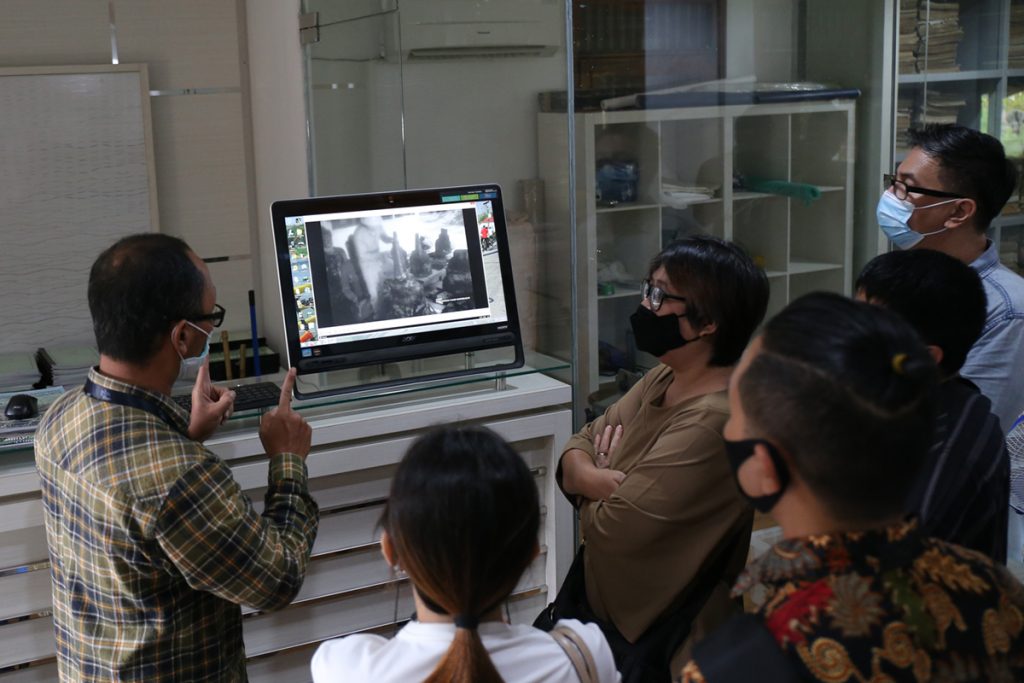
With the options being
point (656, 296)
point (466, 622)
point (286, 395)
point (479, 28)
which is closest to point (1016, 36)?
point (479, 28)

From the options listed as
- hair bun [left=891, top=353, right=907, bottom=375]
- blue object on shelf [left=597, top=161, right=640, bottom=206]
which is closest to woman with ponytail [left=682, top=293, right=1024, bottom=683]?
hair bun [left=891, top=353, right=907, bottom=375]

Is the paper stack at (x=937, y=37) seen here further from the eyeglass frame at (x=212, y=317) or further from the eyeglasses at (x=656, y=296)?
the eyeglass frame at (x=212, y=317)

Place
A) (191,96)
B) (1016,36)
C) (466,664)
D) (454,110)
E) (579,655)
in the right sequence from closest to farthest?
(466,664)
(579,655)
(454,110)
(1016,36)
(191,96)

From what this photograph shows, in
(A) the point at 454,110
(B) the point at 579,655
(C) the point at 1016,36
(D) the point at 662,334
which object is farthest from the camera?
(C) the point at 1016,36

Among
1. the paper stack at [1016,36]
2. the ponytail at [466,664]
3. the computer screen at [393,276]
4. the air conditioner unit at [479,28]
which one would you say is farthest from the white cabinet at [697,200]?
the ponytail at [466,664]

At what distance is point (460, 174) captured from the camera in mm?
3166

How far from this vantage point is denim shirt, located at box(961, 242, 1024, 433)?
2.23 m

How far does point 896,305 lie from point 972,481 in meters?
0.28

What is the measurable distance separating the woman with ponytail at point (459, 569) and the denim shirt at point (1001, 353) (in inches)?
53.9

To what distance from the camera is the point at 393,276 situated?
7.79 ft

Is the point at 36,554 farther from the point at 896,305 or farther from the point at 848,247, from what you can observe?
the point at 848,247

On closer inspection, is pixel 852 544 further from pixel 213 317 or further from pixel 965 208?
pixel 965 208

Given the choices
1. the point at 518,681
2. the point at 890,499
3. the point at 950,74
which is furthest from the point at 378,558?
the point at 950,74

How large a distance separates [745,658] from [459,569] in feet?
1.09
